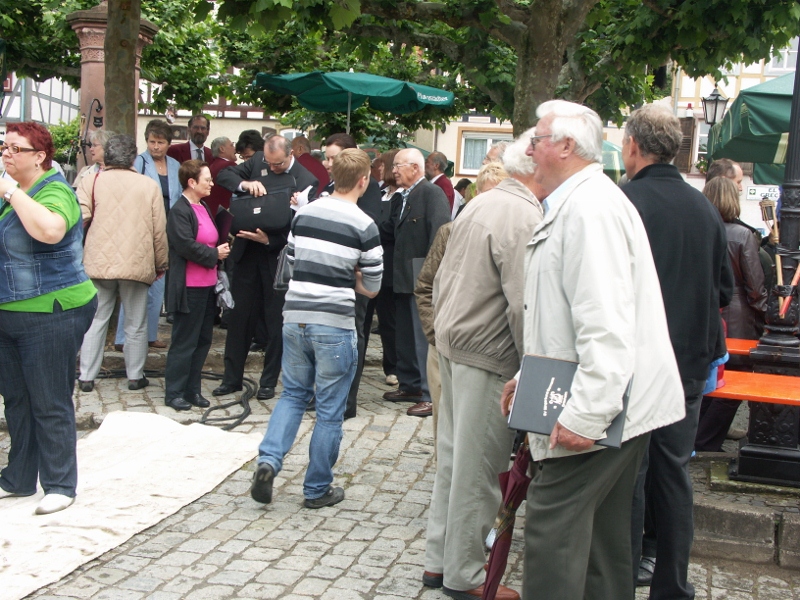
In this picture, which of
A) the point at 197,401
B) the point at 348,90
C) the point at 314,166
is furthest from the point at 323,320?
the point at 348,90

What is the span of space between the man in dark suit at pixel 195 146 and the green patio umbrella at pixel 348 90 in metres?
1.43

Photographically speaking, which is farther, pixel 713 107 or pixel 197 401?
pixel 713 107

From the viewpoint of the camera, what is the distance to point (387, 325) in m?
8.16

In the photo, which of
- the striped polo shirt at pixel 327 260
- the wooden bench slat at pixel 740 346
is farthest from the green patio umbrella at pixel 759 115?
the striped polo shirt at pixel 327 260

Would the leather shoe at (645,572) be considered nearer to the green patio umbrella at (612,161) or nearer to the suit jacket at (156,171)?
the suit jacket at (156,171)

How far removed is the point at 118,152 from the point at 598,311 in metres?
5.27

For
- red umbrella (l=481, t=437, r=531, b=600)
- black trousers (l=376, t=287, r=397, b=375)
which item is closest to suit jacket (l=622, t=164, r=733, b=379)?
red umbrella (l=481, t=437, r=531, b=600)

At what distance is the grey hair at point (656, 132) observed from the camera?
3.80 meters

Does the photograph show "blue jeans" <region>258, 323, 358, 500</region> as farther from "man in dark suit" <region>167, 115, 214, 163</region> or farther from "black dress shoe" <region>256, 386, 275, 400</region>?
"man in dark suit" <region>167, 115, 214, 163</region>

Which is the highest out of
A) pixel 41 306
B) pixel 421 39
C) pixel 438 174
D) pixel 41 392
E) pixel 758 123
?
pixel 421 39

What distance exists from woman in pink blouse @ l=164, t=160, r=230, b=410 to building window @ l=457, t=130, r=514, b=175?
3272cm

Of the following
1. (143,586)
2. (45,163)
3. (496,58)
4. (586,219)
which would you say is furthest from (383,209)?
(496,58)

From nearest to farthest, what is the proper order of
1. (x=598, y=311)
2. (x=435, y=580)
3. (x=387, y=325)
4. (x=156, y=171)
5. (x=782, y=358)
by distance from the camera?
(x=598, y=311) → (x=435, y=580) → (x=782, y=358) → (x=387, y=325) → (x=156, y=171)

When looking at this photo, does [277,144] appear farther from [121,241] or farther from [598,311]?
[598,311]
